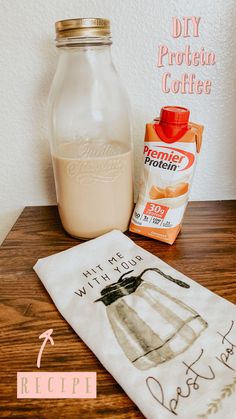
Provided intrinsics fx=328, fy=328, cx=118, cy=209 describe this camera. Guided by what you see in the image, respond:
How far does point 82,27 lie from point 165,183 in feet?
0.79

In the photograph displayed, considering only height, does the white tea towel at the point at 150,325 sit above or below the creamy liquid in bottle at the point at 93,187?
below

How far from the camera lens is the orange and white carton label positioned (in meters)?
0.48

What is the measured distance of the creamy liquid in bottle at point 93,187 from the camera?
1.62 ft

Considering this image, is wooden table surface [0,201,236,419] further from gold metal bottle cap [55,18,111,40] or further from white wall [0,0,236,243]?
gold metal bottle cap [55,18,111,40]

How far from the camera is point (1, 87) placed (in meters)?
0.57

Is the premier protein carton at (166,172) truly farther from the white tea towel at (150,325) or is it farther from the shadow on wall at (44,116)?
the shadow on wall at (44,116)

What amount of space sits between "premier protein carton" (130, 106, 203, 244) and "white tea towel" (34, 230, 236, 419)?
0.06 metres

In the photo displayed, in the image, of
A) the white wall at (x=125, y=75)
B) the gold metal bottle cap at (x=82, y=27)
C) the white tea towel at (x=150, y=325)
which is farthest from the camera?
the white wall at (x=125, y=75)

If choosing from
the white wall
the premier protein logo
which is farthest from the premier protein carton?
the white wall

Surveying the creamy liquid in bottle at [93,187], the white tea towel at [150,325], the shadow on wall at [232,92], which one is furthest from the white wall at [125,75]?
the white tea towel at [150,325]

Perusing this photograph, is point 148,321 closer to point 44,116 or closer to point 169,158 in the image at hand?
point 169,158

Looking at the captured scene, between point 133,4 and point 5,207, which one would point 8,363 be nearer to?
point 5,207

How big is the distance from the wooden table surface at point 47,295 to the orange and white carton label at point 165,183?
3cm

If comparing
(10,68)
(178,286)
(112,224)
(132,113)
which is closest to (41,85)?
(10,68)
